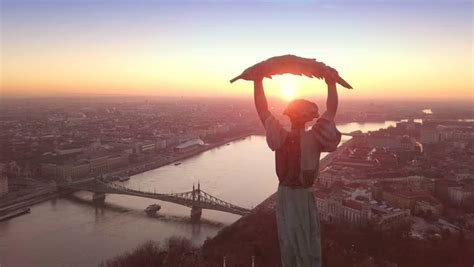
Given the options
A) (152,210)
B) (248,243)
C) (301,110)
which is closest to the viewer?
(301,110)

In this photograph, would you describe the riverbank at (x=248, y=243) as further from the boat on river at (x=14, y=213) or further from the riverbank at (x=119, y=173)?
the riverbank at (x=119, y=173)

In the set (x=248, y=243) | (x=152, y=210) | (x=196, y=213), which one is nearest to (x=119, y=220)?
(x=152, y=210)

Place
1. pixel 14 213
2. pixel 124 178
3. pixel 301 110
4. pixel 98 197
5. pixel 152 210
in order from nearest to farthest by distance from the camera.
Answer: pixel 301 110 → pixel 14 213 → pixel 152 210 → pixel 98 197 → pixel 124 178

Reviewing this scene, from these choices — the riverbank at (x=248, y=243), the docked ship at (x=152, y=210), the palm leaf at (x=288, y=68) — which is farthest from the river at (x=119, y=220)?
the palm leaf at (x=288, y=68)

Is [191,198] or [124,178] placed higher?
[191,198]

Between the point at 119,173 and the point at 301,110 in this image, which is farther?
the point at 119,173

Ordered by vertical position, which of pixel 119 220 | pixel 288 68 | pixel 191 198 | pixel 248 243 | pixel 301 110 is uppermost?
pixel 288 68

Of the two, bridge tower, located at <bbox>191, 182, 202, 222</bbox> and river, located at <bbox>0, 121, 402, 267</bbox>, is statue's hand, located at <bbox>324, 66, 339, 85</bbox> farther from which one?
bridge tower, located at <bbox>191, 182, 202, 222</bbox>

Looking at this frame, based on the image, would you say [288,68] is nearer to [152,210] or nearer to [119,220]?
[119,220]
